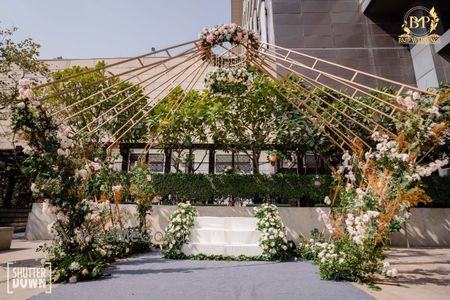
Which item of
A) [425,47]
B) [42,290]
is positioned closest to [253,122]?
[42,290]

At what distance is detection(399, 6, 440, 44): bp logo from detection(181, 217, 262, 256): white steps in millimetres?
15283

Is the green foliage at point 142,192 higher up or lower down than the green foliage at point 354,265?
higher up

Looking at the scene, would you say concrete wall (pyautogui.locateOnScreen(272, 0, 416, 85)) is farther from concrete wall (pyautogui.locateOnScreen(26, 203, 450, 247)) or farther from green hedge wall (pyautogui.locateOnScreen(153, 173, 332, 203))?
green hedge wall (pyautogui.locateOnScreen(153, 173, 332, 203))

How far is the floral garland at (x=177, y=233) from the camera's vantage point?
819 cm

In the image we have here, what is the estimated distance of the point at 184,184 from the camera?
12656mm

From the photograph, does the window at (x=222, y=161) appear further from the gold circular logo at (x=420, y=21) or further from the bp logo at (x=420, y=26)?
the gold circular logo at (x=420, y=21)

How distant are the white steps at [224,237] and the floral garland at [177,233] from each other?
0.69ft

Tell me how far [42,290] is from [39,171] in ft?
8.37

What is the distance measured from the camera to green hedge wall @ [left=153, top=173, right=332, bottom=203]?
40.5ft

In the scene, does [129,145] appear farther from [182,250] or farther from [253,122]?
[182,250]

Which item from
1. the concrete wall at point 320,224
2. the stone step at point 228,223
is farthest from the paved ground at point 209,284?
the concrete wall at point 320,224

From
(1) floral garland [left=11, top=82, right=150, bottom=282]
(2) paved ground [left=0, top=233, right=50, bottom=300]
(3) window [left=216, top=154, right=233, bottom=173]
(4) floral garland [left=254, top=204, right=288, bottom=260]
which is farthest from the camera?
(3) window [left=216, top=154, right=233, bottom=173]

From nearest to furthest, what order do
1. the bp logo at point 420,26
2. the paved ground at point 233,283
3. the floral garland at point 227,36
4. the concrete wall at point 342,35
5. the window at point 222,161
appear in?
the paved ground at point 233,283, the floral garland at point 227,36, the bp logo at point 420,26, the concrete wall at point 342,35, the window at point 222,161

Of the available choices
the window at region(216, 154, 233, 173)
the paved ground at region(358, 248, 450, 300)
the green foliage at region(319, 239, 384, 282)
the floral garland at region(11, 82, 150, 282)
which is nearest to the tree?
the window at region(216, 154, 233, 173)
